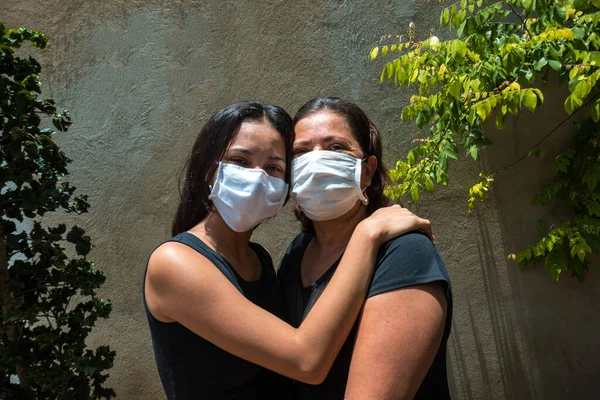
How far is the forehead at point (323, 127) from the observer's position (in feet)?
6.79

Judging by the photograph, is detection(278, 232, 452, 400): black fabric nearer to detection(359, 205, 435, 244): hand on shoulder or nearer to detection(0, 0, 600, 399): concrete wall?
detection(359, 205, 435, 244): hand on shoulder

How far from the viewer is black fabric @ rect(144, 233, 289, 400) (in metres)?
1.84

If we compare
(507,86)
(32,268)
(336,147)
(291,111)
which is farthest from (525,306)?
(32,268)

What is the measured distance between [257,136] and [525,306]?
A: 260 centimetres

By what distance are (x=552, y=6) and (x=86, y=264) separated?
267 centimetres

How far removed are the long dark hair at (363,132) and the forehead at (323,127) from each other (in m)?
Result: 0.02

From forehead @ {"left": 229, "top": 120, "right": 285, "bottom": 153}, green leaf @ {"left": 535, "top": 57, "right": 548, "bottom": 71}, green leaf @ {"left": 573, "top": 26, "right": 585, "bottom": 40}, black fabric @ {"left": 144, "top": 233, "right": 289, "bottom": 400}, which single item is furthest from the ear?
green leaf @ {"left": 573, "top": 26, "right": 585, "bottom": 40}

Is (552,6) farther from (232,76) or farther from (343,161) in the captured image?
(232,76)

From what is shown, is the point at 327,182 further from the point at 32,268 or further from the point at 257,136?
the point at 32,268

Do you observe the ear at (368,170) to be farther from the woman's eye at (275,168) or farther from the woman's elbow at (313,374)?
the woman's elbow at (313,374)

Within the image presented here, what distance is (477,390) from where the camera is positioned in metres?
3.87

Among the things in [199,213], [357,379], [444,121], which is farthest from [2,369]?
[444,121]

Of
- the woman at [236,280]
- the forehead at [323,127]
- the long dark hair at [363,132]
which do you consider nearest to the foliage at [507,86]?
the long dark hair at [363,132]

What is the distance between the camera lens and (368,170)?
6.97 ft
